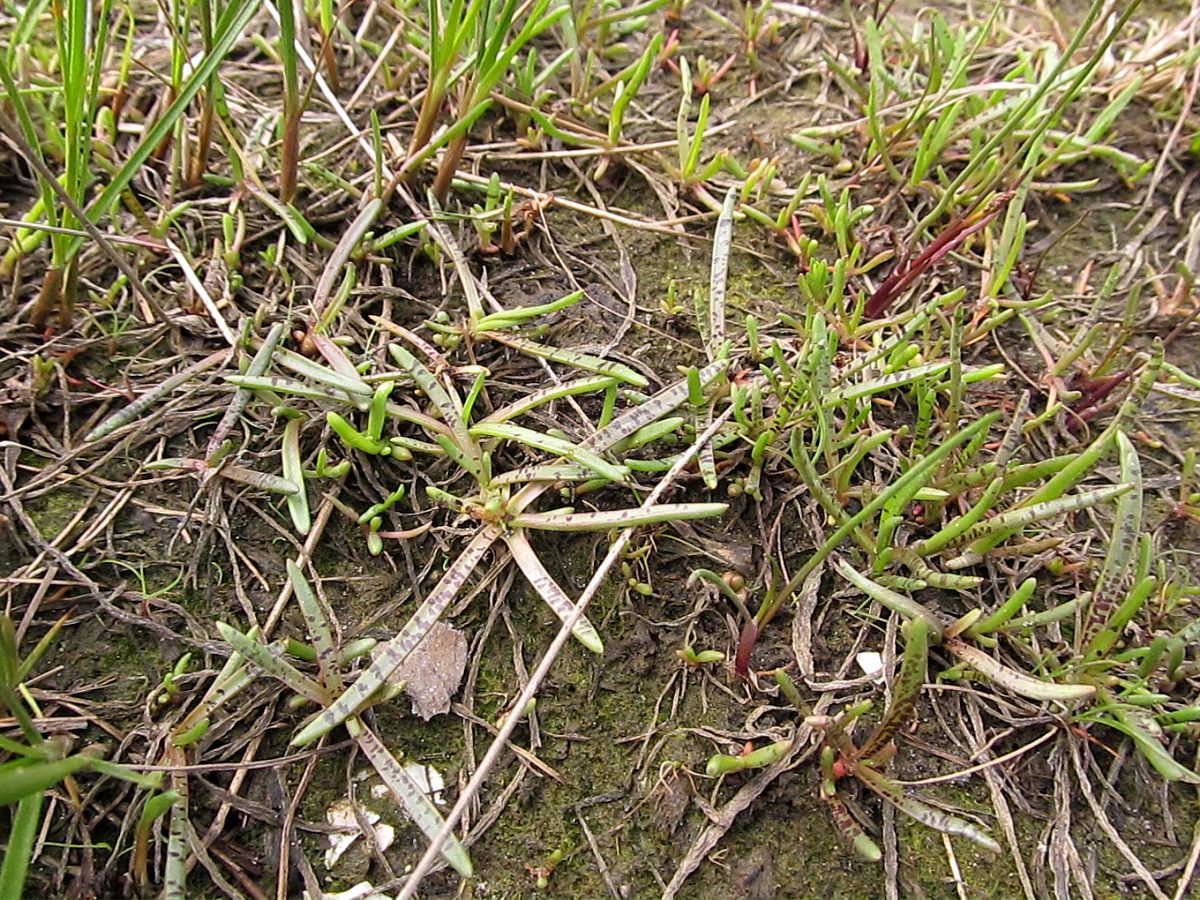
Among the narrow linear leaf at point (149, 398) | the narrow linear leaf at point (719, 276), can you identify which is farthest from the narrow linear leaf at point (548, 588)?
the narrow linear leaf at point (149, 398)

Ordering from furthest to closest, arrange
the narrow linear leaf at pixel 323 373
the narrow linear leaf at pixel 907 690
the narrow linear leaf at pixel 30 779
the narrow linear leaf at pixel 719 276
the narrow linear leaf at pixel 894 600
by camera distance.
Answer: the narrow linear leaf at pixel 719 276 < the narrow linear leaf at pixel 323 373 < the narrow linear leaf at pixel 894 600 < the narrow linear leaf at pixel 907 690 < the narrow linear leaf at pixel 30 779

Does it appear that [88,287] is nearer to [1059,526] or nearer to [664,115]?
[664,115]

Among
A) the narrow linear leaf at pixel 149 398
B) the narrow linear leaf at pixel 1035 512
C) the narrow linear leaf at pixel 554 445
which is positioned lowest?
the narrow linear leaf at pixel 1035 512

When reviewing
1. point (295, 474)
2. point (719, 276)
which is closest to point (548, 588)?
point (295, 474)

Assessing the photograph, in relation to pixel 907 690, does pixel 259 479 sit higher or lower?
higher

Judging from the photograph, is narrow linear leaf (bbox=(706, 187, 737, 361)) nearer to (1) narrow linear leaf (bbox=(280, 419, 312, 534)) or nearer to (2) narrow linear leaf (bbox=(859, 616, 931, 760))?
(2) narrow linear leaf (bbox=(859, 616, 931, 760))

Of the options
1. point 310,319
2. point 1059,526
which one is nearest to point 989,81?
point 1059,526

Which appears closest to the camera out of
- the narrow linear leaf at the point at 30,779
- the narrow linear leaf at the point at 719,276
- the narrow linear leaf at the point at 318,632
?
the narrow linear leaf at the point at 30,779

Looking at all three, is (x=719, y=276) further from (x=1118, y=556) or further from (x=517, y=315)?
(x=1118, y=556)

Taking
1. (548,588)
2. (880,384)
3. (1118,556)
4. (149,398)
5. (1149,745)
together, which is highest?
(149,398)

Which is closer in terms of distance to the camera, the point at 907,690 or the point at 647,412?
the point at 907,690

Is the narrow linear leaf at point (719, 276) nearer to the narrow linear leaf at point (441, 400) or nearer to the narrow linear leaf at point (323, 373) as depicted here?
the narrow linear leaf at point (441, 400)
